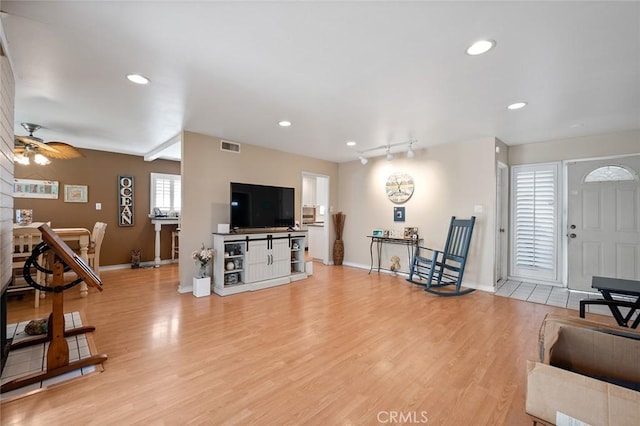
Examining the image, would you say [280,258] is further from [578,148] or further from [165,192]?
[578,148]

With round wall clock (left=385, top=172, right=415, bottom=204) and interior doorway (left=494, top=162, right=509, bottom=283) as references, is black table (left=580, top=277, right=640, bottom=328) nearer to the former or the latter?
interior doorway (left=494, top=162, right=509, bottom=283)

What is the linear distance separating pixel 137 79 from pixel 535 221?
6.06m

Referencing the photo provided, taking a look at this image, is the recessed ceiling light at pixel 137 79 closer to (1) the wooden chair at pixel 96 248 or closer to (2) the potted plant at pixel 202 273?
(2) the potted plant at pixel 202 273

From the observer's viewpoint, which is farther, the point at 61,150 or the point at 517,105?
the point at 61,150

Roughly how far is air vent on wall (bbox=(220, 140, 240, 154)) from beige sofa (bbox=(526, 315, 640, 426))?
4.61 m

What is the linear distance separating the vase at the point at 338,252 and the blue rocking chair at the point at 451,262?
1.93 metres

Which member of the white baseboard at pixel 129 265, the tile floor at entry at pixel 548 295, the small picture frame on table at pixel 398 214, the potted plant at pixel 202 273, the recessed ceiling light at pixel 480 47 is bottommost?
the tile floor at entry at pixel 548 295

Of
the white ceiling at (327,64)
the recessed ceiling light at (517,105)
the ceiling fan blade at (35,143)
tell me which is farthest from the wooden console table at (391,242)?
the ceiling fan blade at (35,143)

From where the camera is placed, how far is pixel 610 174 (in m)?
4.17

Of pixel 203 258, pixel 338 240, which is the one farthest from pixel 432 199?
pixel 203 258

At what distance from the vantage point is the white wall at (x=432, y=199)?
4.47 meters

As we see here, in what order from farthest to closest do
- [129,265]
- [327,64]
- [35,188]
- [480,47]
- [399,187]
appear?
1. [129,265]
2. [399,187]
3. [35,188]
4. [327,64]
5. [480,47]

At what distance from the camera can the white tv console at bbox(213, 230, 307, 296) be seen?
423cm

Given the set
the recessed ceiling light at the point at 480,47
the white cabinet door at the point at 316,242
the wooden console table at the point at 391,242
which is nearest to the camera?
the recessed ceiling light at the point at 480,47
